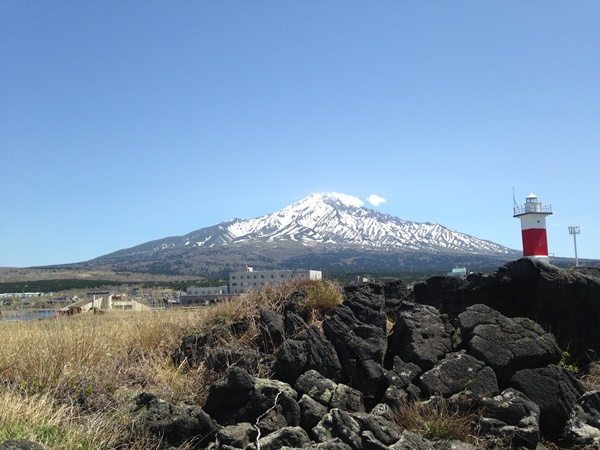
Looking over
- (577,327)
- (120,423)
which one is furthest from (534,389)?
(120,423)

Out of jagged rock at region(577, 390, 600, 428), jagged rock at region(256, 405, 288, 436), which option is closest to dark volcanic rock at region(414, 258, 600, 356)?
jagged rock at region(577, 390, 600, 428)

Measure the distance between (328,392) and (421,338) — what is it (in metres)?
1.83

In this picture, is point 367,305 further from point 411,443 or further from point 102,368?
point 102,368

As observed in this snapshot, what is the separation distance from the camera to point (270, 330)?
9.64 metres

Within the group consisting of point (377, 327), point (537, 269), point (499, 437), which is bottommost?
point (499, 437)

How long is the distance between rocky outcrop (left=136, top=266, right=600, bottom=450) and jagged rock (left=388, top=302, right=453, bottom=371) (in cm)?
2

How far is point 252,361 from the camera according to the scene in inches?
346

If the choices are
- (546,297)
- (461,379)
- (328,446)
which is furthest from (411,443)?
(546,297)

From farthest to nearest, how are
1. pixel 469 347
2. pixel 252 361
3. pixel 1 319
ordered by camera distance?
pixel 1 319
pixel 252 361
pixel 469 347

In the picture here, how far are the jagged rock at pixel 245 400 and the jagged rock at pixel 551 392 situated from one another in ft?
10.1

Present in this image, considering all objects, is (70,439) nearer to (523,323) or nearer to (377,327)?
(377,327)

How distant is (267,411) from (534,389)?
11.8ft

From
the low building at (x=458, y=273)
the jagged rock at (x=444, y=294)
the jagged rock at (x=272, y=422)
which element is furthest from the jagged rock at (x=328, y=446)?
the low building at (x=458, y=273)

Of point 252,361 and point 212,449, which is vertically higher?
point 252,361
